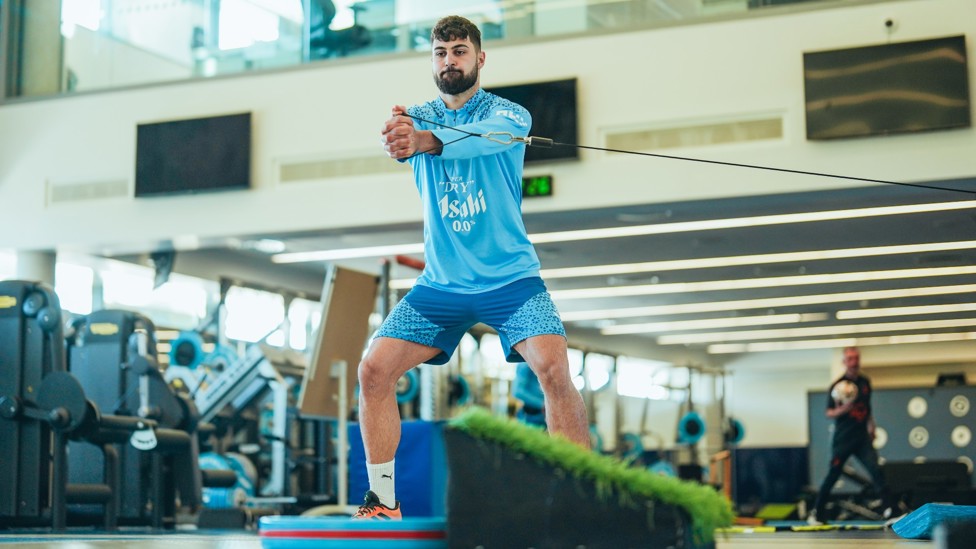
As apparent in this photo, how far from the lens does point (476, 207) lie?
2.76 metres

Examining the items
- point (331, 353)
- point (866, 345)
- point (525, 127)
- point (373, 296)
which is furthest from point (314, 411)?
point (866, 345)

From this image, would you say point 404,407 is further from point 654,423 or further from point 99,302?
point 654,423

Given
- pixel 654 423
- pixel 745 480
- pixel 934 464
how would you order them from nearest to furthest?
pixel 934 464
pixel 745 480
pixel 654 423

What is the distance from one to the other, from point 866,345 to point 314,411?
14.4 m

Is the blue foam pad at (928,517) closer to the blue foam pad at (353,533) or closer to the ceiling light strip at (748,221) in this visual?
the blue foam pad at (353,533)

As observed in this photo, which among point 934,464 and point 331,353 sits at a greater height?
point 331,353

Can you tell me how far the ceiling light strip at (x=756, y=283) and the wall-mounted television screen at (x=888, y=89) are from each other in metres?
5.30

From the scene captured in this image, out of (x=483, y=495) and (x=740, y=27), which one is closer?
(x=483, y=495)

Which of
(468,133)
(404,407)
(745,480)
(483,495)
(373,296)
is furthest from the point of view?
(745,480)

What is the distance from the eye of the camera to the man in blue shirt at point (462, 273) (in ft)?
8.42

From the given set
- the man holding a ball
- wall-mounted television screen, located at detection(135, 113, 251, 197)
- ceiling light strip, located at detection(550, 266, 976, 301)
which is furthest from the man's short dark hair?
ceiling light strip, located at detection(550, 266, 976, 301)

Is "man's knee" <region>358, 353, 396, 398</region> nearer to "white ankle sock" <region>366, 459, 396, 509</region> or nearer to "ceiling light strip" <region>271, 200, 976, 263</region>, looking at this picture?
"white ankle sock" <region>366, 459, 396, 509</region>

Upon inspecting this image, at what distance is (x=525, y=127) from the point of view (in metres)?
2.83

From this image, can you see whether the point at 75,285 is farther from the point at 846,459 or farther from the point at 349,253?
the point at 846,459
